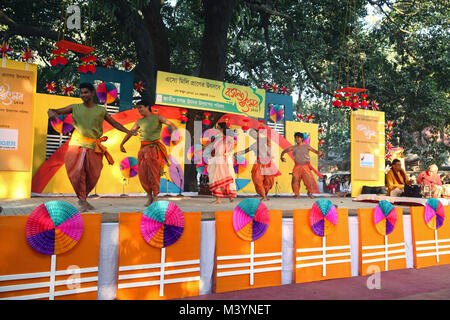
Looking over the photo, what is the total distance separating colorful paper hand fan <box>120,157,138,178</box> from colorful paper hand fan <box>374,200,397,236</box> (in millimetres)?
6445

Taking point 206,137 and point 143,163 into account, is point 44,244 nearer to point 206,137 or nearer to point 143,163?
point 143,163

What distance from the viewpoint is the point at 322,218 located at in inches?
154

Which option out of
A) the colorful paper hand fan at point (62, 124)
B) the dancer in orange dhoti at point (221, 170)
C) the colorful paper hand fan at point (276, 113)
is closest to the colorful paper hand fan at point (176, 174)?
the colorful paper hand fan at point (62, 124)

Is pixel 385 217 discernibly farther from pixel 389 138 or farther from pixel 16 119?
pixel 389 138

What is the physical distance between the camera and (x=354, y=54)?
1120cm

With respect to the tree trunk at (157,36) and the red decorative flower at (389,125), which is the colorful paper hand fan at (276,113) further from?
the tree trunk at (157,36)

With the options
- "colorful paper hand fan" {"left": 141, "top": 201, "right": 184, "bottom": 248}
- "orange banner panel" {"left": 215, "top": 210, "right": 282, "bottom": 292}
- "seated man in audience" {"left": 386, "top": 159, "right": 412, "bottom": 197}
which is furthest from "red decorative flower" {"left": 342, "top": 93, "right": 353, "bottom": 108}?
"colorful paper hand fan" {"left": 141, "top": 201, "right": 184, "bottom": 248}

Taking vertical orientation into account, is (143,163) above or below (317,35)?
below

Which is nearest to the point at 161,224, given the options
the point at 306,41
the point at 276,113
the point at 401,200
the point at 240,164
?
the point at 401,200

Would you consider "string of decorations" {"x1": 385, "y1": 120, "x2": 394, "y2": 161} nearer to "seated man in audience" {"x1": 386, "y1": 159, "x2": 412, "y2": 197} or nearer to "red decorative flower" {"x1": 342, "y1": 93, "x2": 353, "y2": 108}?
"red decorative flower" {"x1": 342, "y1": 93, "x2": 353, "y2": 108}

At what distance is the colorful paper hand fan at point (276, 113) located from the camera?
38.4 ft

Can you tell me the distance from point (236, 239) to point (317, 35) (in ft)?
31.1

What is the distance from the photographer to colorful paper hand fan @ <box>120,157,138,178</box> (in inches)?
357

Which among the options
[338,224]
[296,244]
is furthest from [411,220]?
[296,244]
